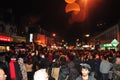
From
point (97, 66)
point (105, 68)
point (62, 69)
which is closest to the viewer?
point (62, 69)

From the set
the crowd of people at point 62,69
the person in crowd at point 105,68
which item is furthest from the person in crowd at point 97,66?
the person in crowd at point 105,68

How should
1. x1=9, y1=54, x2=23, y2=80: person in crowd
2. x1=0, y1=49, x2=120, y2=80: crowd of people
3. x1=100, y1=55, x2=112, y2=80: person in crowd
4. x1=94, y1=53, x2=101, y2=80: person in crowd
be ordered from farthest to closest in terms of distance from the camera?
x1=94, y1=53, x2=101, y2=80: person in crowd < x1=100, y1=55, x2=112, y2=80: person in crowd < x1=9, y1=54, x2=23, y2=80: person in crowd < x1=0, y1=49, x2=120, y2=80: crowd of people

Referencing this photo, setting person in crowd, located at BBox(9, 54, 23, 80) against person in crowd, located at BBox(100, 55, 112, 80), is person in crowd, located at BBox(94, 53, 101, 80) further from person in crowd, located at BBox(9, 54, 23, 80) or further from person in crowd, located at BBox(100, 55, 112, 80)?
person in crowd, located at BBox(9, 54, 23, 80)

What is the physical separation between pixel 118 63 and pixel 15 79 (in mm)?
4308

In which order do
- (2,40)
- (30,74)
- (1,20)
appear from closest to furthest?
1. (30,74)
2. (2,40)
3. (1,20)

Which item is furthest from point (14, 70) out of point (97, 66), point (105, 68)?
point (97, 66)

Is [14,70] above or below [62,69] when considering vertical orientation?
below

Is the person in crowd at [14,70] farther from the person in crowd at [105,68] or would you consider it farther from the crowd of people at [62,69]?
the person in crowd at [105,68]

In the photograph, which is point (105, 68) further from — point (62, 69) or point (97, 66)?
point (62, 69)

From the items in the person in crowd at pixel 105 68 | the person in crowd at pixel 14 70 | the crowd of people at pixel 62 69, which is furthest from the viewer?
the person in crowd at pixel 105 68

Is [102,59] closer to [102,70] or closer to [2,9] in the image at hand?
[102,70]

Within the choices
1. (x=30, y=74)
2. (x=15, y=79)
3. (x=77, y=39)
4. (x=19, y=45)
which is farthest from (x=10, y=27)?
(x=77, y=39)

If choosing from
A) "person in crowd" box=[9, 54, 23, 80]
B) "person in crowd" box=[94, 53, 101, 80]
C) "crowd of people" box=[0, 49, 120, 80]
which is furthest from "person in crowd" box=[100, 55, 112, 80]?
"person in crowd" box=[9, 54, 23, 80]

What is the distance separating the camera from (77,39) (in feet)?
556
